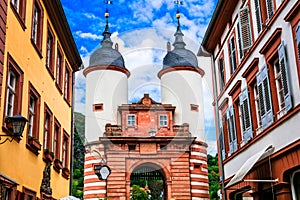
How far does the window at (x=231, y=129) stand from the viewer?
16.4 meters

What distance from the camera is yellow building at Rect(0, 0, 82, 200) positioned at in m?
10.4

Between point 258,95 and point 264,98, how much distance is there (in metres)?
0.90

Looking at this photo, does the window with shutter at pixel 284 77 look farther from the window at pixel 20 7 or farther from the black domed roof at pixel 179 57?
the black domed roof at pixel 179 57

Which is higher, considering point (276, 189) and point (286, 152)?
point (286, 152)

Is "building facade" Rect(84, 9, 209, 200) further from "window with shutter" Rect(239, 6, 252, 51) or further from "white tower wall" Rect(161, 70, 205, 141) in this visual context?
"window with shutter" Rect(239, 6, 252, 51)

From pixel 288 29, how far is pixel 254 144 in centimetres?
432

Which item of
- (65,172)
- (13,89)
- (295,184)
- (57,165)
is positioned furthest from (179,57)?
(295,184)

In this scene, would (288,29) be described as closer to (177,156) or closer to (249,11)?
(249,11)

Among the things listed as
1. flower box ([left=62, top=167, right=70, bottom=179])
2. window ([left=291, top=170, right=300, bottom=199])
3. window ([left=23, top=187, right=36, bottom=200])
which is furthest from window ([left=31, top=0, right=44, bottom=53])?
window ([left=291, top=170, right=300, bottom=199])

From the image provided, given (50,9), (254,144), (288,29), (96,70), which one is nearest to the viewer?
(288,29)

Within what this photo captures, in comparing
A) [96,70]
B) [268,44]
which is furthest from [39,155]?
[96,70]

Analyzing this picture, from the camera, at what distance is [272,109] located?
11875 millimetres

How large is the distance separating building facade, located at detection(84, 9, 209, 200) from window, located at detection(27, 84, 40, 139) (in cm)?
1900

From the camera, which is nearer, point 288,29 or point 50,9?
point 288,29
